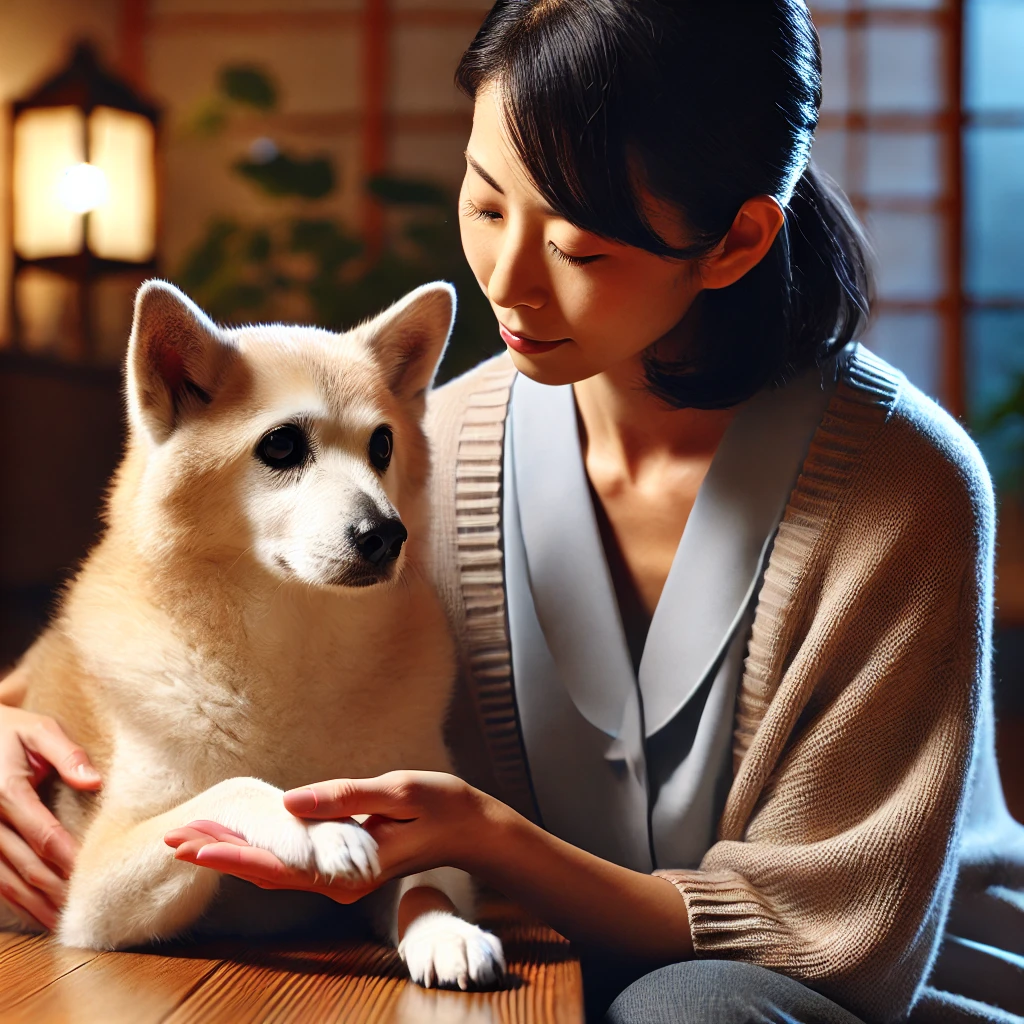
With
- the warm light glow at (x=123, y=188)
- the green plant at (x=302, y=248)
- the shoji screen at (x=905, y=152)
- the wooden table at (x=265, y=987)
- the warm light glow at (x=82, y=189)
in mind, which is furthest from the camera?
the shoji screen at (x=905, y=152)

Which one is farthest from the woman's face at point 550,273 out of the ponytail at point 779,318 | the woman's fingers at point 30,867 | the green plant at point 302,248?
the green plant at point 302,248

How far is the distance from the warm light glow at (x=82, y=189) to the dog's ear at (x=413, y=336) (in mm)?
1235

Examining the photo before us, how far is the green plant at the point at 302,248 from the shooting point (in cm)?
223

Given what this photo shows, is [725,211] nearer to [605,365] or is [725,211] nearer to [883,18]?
[605,365]

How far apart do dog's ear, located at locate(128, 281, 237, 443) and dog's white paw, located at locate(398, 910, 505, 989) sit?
433 millimetres

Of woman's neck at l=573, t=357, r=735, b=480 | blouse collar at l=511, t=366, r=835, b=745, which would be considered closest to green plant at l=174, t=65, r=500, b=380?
woman's neck at l=573, t=357, r=735, b=480

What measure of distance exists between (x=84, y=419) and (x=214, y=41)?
1.19m

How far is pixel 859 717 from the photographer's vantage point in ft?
2.81

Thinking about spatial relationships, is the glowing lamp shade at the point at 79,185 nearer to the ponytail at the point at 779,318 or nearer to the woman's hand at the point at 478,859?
the ponytail at the point at 779,318

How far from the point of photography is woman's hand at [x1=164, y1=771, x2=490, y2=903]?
2.21 ft

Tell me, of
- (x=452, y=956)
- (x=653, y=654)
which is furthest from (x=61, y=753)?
(x=653, y=654)

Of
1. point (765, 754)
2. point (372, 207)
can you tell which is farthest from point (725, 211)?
point (372, 207)

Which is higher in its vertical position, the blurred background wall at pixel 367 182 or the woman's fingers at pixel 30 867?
the blurred background wall at pixel 367 182

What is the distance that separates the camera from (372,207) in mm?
2828
